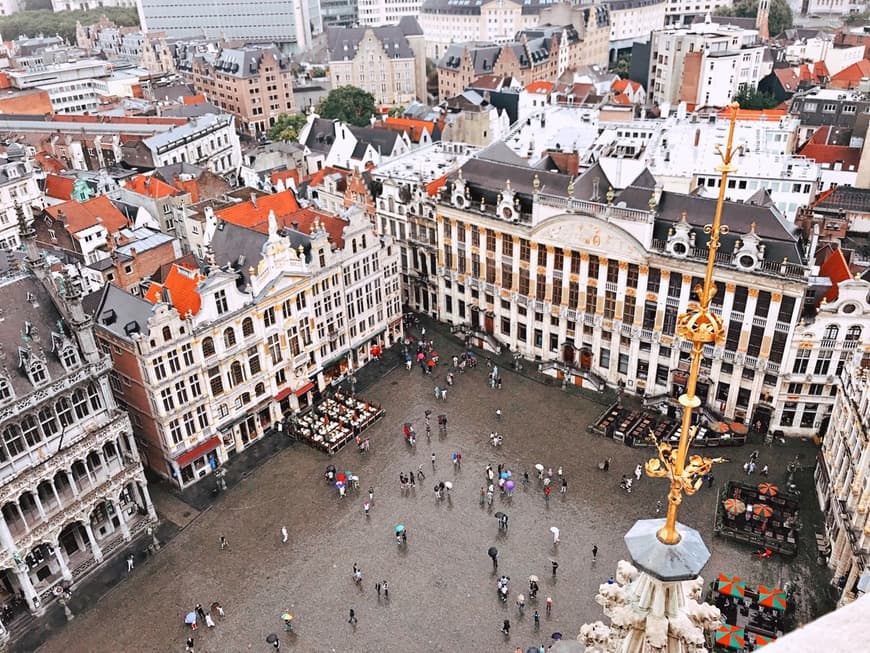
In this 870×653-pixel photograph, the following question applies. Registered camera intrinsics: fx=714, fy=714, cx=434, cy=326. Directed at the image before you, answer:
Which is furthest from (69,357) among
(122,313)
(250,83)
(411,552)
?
(250,83)

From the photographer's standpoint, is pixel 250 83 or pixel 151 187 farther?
pixel 250 83

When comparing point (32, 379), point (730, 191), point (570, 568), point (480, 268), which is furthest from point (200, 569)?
point (730, 191)

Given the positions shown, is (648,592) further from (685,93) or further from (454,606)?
(685,93)

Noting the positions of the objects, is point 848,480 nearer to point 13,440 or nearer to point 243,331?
point 243,331

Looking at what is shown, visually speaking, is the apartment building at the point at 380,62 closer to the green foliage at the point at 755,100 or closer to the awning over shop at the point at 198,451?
the green foliage at the point at 755,100

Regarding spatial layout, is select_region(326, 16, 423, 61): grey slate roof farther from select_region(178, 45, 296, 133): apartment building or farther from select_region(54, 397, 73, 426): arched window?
select_region(54, 397, 73, 426): arched window

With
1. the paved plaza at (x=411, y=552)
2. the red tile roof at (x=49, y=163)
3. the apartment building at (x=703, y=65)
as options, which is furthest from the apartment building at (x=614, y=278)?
the apartment building at (x=703, y=65)
